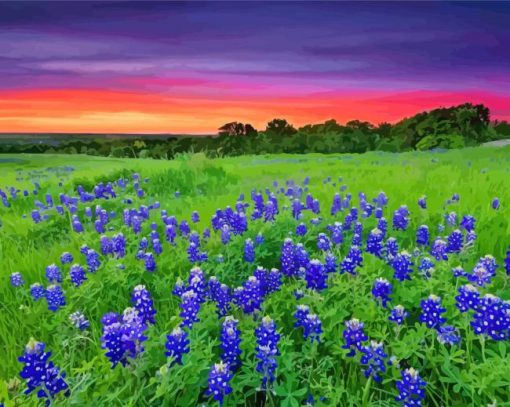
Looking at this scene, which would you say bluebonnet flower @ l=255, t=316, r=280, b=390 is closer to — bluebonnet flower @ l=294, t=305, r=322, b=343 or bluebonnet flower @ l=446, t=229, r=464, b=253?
bluebonnet flower @ l=294, t=305, r=322, b=343

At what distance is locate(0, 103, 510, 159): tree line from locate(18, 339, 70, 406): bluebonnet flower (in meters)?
47.6

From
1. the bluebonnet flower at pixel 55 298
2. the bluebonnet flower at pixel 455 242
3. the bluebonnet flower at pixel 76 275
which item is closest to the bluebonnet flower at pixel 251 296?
the bluebonnet flower at pixel 55 298

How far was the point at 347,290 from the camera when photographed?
3.25 metres

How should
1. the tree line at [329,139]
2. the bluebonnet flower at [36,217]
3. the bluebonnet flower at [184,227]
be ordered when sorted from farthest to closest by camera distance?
the tree line at [329,139]
the bluebonnet flower at [36,217]
the bluebonnet flower at [184,227]

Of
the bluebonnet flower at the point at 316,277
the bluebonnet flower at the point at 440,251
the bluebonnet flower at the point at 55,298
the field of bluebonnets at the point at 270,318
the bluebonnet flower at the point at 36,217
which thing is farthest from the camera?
the bluebonnet flower at the point at 36,217

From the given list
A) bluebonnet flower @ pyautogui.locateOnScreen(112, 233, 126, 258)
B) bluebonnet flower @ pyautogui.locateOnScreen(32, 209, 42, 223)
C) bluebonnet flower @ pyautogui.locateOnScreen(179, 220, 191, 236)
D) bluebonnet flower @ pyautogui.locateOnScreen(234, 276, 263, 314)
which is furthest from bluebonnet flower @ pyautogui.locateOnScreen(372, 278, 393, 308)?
bluebonnet flower @ pyautogui.locateOnScreen(32, 209, 42, 223)

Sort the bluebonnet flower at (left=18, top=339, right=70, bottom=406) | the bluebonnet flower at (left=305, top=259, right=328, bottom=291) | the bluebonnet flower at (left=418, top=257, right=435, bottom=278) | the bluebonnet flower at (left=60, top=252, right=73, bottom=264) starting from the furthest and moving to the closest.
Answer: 1. the bluebonnet flower at (left=60, top=252, right=73, bottom=264)
2. the bluebonnet flower at (left=418, top=257, right=435, bottom=278)
3. the bluebonnet flower at (left=305, top=259, right=328, bottom=291)
4. the bluebonnet flower at (left=18, top=339, right=70, bottom=406)

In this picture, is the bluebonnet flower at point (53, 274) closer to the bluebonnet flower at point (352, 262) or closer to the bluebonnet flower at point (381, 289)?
the bluebonnet flower at point (352, 262)

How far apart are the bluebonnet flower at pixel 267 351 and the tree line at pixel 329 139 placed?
4774 cm

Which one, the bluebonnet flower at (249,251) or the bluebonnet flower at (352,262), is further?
the bluebonnet flower at (249,251)

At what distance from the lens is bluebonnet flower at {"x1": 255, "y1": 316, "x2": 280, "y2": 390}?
7.88 feet

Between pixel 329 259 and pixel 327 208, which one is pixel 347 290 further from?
pixel 327 208

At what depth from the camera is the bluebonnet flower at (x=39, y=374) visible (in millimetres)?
2197

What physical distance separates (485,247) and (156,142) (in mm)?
65970
